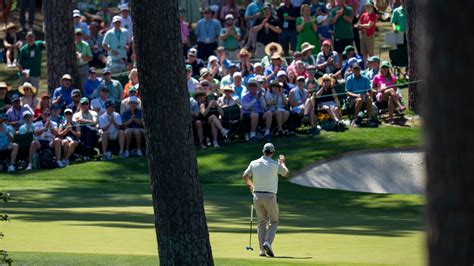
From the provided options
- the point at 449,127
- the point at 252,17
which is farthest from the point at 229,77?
the point at 449,127

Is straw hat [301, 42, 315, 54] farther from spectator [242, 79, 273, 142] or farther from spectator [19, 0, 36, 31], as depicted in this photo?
spectator [19, 0, 36, 31]

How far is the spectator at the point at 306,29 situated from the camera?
2920cm

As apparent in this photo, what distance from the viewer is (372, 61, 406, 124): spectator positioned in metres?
26.3

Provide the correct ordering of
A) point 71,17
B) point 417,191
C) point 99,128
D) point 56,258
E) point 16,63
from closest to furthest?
1. point 56,258
2. point 417,191
3. point 99,128
4. point 71,17
5. point 16,63

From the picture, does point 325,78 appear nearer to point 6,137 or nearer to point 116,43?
point 116,43

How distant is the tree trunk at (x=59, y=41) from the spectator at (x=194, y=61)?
110 inches

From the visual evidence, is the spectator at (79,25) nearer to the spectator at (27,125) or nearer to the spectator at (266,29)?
the spectator at (266,29)

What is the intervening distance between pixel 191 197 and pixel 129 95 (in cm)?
1542

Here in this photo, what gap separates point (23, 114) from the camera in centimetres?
2502

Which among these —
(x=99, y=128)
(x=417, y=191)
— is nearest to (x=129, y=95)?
(x=99, y=128)

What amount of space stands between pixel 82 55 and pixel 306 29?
18.4ft

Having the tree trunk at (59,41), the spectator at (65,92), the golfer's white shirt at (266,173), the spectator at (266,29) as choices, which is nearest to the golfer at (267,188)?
the golfer's white shirt at (266,173)

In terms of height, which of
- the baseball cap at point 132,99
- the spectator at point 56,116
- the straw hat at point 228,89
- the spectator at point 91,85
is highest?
the spectator at point 91,85

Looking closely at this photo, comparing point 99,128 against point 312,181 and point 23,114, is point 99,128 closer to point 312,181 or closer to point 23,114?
point 23,114
